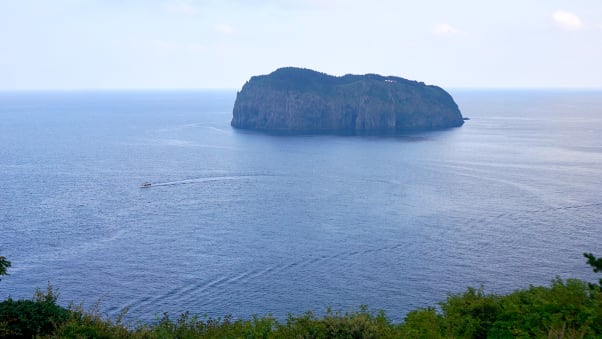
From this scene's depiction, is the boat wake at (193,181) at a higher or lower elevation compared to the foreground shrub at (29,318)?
lower

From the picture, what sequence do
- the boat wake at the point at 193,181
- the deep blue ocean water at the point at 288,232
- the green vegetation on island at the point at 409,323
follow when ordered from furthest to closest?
the boat wake at the point at 193,181 → the deep blue ocean water at the point at 288,232 → the green vegetation on island at the point at 409,323

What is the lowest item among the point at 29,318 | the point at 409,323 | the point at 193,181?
the point at 193,181

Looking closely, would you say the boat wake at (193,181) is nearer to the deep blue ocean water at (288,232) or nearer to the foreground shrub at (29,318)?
the deep blue ocean water at (288,232)

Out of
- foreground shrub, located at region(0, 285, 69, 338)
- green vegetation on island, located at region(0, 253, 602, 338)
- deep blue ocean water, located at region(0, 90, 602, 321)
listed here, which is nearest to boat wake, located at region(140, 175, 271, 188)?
deep blue ocean water, located at region(0, 90, 602, 321)

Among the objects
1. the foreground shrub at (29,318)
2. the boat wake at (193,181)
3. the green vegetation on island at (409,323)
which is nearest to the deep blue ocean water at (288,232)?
the boat wake at (193,181)

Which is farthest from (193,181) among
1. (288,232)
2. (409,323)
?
(409,323)

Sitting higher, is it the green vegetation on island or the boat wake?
the green vegetation on island

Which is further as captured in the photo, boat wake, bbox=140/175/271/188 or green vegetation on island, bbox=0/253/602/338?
boat wake, bbox=140/175/271/188

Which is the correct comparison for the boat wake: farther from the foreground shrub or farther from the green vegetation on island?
the foreground shrub

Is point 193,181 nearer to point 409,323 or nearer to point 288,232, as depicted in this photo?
point 288,232

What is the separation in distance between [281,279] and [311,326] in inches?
1795

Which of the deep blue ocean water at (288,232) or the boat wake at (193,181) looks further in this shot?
the boat wake at (193,181)

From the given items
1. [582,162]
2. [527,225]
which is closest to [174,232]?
[527,225]

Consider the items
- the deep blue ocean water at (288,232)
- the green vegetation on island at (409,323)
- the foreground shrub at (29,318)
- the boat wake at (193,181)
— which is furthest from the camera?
the boat wake at (193,181)
